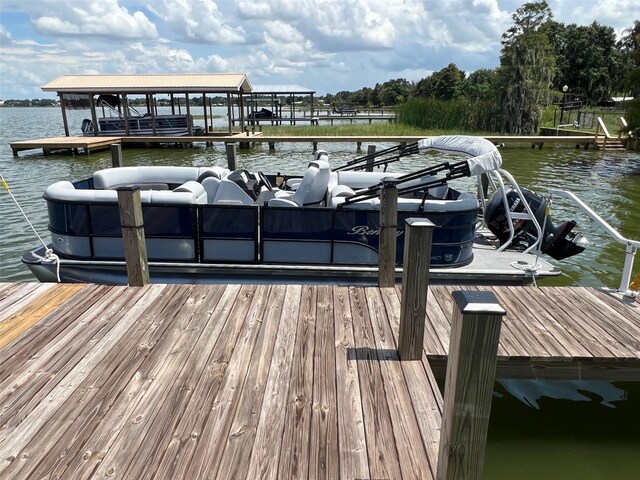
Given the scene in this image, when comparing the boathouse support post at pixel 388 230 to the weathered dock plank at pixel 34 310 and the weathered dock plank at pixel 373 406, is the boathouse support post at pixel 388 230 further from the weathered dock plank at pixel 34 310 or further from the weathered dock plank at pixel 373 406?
the weathered dock plank at pixel 34 310

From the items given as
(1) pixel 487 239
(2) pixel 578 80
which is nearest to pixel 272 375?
(1) pixel 487 239

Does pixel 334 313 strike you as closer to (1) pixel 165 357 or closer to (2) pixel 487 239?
(1) pixel 165 357

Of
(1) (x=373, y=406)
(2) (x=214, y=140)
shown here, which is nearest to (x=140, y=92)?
(2) (x=214, y=140)

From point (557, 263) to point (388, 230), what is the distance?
205 inches

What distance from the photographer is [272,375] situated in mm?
3152

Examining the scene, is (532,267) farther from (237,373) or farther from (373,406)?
(237,373)

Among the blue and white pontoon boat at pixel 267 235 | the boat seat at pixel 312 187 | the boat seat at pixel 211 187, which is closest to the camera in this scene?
the blue and white pontoon boat at pixel 267 235

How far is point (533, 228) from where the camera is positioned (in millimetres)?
6625

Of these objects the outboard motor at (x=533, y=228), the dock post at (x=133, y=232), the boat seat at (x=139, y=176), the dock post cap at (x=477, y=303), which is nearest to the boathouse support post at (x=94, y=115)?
the boat seat at (x=139, y=176)

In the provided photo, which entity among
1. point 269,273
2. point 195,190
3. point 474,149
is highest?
point 474,149

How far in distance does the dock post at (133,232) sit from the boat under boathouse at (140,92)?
67.4 ft

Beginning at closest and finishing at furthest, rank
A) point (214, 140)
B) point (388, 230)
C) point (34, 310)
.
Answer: point (34, 310)
point (388, 230)
point (214, 140)

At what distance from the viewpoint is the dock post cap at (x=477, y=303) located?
1.72 meters

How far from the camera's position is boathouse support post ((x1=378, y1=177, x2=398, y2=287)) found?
4539 mm
